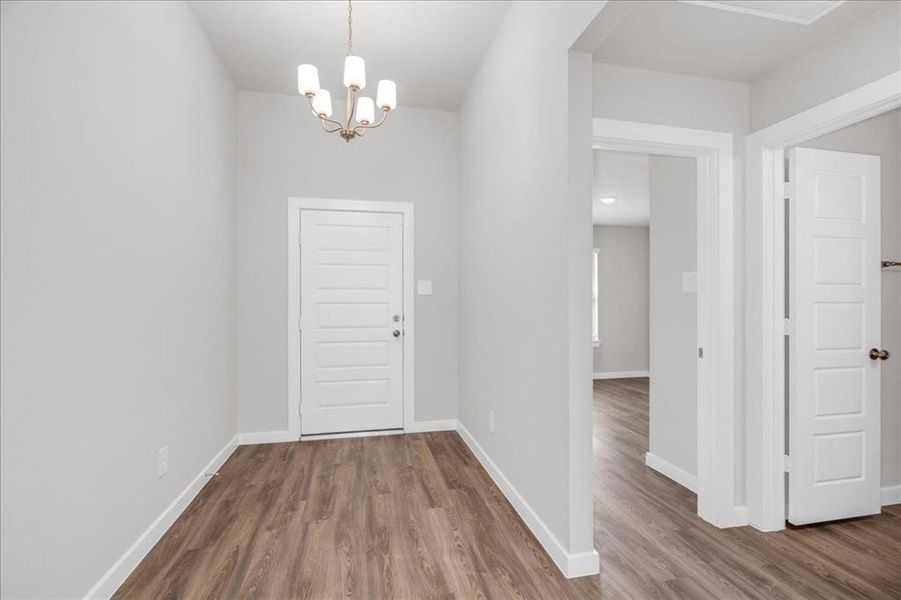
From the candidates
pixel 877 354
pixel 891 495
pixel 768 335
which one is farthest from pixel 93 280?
pixel 891 495

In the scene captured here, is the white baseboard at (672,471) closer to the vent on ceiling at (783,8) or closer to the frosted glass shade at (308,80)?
the vent on ceiling at (783,8)

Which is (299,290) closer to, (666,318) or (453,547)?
(453,547)

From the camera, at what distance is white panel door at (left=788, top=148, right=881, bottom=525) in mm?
2402

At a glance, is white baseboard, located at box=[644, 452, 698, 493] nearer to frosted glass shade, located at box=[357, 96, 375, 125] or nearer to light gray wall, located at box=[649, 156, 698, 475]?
light gray wall, located at box=[649, 156, 698, 475]

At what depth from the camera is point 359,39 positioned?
→ 10.0 ft

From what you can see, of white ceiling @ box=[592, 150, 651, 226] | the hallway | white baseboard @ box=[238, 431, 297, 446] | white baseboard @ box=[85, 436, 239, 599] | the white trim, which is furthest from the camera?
white ceiling @ box=[592, 150, 651, 226]

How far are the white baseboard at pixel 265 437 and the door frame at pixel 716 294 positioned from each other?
3230 millimetres

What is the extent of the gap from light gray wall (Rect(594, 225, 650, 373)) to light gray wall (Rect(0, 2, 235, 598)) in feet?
21.6

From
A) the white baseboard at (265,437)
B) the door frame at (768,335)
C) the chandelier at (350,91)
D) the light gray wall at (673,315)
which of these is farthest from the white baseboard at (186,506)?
the chandelier at (350,91)

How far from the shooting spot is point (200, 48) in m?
2.92

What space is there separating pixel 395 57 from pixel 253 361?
279cm

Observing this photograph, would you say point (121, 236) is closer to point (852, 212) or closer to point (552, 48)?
point (552, 48)

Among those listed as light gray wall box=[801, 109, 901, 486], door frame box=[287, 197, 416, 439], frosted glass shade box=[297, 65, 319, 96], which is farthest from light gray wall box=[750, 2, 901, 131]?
door frame box=[287, 197, 416, 439]

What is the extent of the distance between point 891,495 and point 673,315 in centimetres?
165
